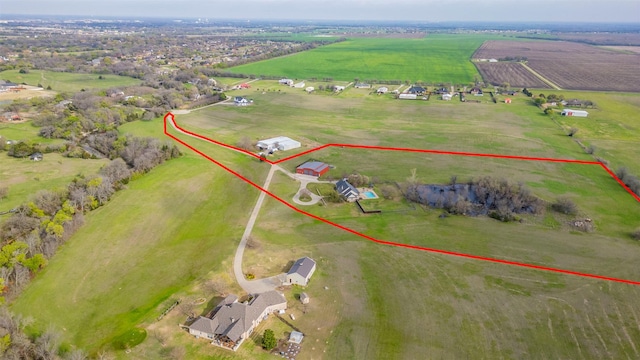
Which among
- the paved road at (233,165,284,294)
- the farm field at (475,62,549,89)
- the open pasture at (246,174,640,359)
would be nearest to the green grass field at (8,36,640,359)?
the open pasture at (246,174,640,359)

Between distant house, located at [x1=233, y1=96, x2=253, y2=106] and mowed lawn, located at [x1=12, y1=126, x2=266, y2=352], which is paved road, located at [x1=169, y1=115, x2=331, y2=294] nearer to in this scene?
mowed lawn, located at [x1=12, y1=126, x2=266, y2=352]

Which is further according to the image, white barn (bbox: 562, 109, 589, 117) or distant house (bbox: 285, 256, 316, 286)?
white barn (bbox: 562, 109, 589, 117)

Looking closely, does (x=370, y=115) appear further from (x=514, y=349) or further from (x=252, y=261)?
(x=514, y=349)

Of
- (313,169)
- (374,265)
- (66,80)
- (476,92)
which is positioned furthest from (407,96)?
(66,80)

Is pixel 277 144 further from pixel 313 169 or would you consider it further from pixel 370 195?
pixel 370 195

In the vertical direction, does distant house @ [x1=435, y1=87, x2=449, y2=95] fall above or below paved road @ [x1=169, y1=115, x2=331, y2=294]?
above

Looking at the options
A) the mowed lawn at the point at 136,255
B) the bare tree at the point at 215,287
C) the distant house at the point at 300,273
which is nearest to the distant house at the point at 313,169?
the mowed lawn at the point at 136,255
